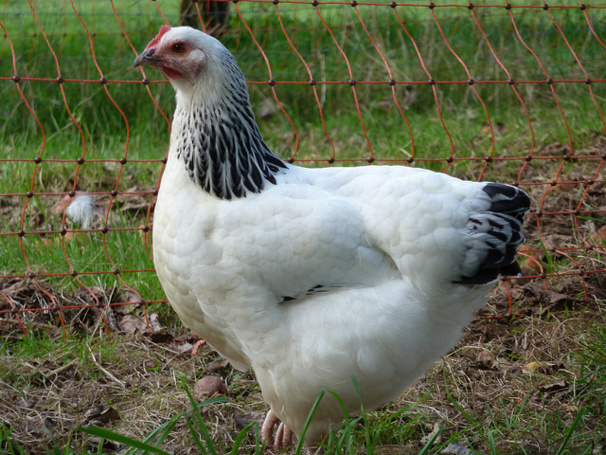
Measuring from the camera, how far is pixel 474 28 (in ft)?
18.5

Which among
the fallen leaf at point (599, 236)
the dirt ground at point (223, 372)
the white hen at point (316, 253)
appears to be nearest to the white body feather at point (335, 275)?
the white hen at point (316, 253)

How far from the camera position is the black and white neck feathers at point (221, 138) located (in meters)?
2.07

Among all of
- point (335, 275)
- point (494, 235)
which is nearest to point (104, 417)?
point (335, 275)

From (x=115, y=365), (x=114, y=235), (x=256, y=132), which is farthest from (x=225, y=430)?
(x=114, y=235)

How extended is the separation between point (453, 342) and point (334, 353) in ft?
1.41

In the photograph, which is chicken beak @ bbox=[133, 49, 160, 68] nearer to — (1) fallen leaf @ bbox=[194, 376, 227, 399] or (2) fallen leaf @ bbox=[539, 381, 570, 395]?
(1) fallen leaf @ bbox=[194, 376, 227, 399]

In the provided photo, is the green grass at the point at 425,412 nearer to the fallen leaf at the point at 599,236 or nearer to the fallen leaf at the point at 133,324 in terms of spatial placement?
the fallen leaf at the point at 133,324

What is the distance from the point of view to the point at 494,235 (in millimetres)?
1875

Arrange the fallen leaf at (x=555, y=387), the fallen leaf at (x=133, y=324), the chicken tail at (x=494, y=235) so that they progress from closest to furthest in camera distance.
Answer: the chicken tail at (x=494, y=235) → the fallen leaf at (x=555, y=387) → the fallen leaf at (x=133, y=324)

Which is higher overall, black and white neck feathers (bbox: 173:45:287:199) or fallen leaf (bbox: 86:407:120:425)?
black and white neck feathers (bbox: 173:45:287:199)

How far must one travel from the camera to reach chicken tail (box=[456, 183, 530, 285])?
188 centimetres

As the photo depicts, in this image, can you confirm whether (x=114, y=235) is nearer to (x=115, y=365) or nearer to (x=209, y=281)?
(x=115, y=365)

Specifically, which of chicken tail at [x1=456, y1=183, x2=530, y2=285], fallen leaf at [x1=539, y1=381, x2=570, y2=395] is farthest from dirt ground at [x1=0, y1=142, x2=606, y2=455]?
chicken tail at [x1=456, y1=183, x2=530, y2=285]

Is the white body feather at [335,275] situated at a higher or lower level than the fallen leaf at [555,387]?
higher
